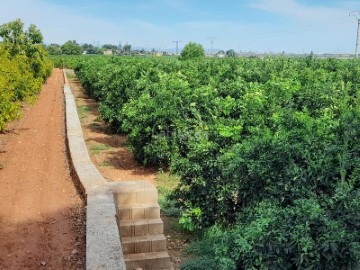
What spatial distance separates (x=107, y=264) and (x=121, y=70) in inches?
469

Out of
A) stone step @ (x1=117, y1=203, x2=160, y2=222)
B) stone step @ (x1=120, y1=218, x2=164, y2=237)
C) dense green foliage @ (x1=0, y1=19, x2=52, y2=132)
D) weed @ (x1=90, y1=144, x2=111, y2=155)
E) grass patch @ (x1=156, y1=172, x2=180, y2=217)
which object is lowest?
grass patch @ (x1=156, y1=172, x2=180, y2=217)

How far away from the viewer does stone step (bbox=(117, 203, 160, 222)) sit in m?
5.16

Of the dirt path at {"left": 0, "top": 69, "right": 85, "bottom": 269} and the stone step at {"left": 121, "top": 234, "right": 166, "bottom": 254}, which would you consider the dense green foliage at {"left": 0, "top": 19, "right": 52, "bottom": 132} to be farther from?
the stone step at {"left": 121, "top": 234, "right": 166, "bottom": 254}

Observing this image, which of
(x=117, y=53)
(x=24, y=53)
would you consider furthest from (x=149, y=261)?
(x=117, y=53)

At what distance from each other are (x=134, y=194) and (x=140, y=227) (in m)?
0.42

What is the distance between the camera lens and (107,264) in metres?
3.63

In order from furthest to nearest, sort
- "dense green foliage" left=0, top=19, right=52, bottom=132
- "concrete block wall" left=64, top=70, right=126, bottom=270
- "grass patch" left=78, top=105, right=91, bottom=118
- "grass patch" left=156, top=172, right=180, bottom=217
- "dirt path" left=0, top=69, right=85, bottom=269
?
"grass patch" left=78, top=105, right=91, bottom=118, "dense green foliage" left=0, top=19, right=52, bottom=132, "grass patch" left=156, top=172, right=180, bottom=217, "dirt path" left=0, top=69, right=85, bottom=269, "concrete block wall" left=64, top=70, right=126, bottom=270

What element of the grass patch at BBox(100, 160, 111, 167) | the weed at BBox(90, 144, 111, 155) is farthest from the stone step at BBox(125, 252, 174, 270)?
the weed at BBox(90, 144, 111, 155)

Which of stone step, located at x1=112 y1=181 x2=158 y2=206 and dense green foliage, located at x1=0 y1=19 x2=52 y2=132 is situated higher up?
dense green foliage, located at x1=0 y1=19 x2=52 y2=132

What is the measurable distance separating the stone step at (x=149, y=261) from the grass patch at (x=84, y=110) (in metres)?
13.7

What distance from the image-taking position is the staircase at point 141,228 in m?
5.06

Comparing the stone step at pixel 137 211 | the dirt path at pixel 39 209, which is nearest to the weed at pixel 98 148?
the dirt path at pixel 39 209

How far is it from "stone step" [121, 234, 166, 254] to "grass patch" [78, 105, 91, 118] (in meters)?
13.6

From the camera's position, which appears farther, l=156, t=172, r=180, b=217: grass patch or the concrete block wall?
l=156, t=172, r=180, b=217: grass patch
